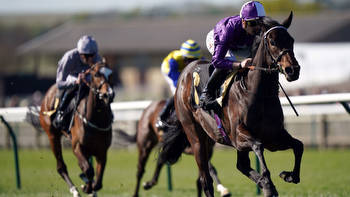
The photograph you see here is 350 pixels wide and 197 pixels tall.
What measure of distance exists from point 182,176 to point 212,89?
6061mm

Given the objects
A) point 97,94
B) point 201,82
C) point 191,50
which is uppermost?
point 201,82

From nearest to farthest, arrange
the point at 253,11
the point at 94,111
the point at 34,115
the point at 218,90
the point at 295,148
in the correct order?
the point at 295,148 < the point at 253,11 < the point at 218,90 < the point at 94,111 < the point at 34,115

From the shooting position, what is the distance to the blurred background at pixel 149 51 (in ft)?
58.4

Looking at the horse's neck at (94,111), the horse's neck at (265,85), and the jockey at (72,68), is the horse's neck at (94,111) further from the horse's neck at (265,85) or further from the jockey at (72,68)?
the horse's neck at (265,85)

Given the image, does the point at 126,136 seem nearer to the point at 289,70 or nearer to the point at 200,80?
the point at 200,80

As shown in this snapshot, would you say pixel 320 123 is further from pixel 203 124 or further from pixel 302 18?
pixel 302 18

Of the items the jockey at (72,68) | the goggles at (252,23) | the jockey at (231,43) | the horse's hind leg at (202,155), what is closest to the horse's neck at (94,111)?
the jockey at (72,68)

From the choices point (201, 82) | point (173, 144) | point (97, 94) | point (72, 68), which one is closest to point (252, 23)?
point (201, 82)

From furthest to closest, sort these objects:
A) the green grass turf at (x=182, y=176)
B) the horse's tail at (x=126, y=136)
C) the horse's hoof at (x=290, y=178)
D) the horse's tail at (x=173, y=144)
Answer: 1. the horse's tail at (x=126, y=136)
2. the green grass turf at (x=182, y=176)
3. the horse's tail at (x=173, y=144)
4. the horse's hoof at (x=290, y=178)

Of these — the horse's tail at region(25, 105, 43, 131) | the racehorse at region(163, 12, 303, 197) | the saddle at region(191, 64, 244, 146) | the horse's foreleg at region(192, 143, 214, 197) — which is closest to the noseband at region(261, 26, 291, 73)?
the racehorse at region(163, 12, 303, 197)

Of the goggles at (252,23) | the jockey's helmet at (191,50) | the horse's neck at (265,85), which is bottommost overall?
the jockey's helmet at (191,50)

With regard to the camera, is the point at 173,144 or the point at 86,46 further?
the point at 86,46

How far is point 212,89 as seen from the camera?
22.3 ft

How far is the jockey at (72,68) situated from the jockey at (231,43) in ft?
7.44
